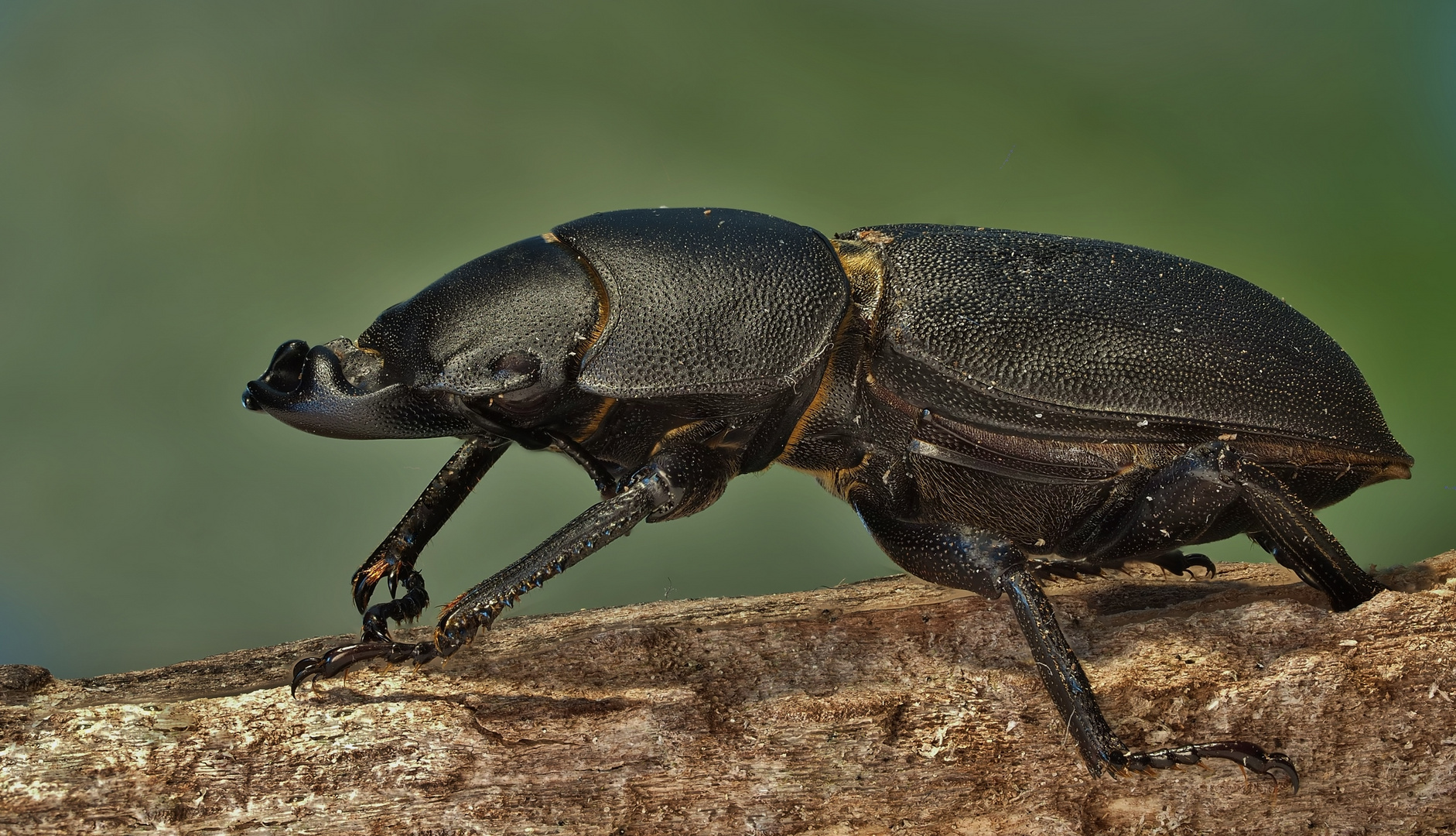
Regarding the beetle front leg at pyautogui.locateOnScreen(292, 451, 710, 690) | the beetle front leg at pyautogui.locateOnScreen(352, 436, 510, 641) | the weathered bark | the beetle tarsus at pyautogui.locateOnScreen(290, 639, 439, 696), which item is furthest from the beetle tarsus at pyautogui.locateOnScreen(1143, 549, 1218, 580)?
the beetle tarsus at pyautogui.locateOnScreen(290, 639, 439, 696)

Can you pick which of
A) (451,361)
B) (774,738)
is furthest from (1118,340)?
(451,361)

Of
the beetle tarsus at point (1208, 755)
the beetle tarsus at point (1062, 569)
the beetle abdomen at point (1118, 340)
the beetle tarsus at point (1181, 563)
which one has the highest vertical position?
the beetle abdomen at point (1118, 340)

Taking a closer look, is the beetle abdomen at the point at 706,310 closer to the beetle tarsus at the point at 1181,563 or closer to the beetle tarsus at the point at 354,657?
the beetle tarsus at the point at 354,657

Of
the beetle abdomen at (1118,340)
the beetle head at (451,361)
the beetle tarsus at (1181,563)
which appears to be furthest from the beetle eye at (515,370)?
the beetle tarsus at (1181,563)

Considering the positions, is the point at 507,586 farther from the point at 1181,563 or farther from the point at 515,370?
the point at 1181,563

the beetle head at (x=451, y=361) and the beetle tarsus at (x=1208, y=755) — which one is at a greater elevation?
the beetle head at (x=451, y=361)

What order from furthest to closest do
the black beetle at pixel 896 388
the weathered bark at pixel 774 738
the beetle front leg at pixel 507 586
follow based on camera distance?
the black beetle at pixel 896 388 < the beetle front leg at pixel 507 586 < the weathered bark at pixel 774 738

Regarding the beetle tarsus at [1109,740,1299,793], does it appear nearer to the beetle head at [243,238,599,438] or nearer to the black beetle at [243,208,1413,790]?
the black beetle at [243,208,1413,790]

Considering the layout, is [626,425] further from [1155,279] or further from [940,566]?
[1155,279]
